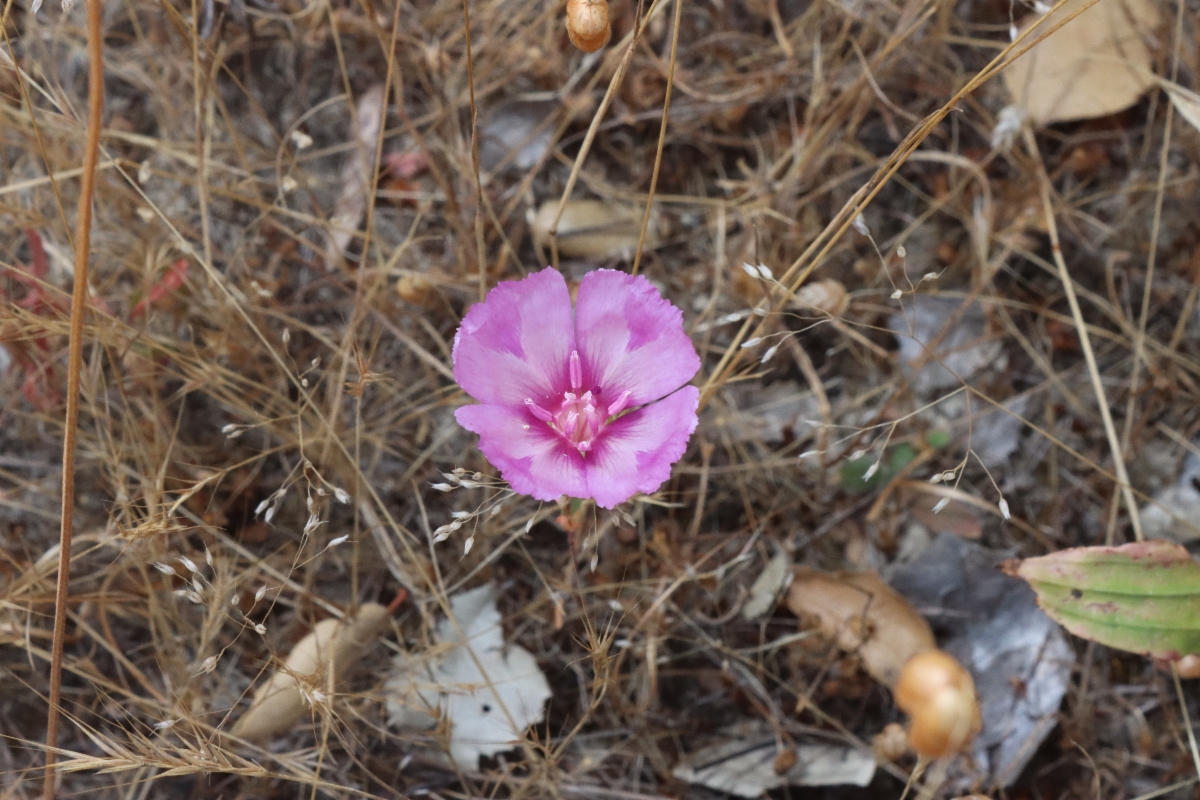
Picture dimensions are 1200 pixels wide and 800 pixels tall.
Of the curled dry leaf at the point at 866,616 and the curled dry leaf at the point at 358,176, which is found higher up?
the curled dry leaf at the point at 358,176

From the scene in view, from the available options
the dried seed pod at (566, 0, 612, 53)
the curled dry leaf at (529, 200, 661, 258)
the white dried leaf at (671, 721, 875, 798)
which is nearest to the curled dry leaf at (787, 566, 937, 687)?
the white dried leaf at (671, 721, 875, 798)

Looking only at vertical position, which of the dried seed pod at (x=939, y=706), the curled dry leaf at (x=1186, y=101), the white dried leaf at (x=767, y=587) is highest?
the curled dry leaf at (x=1186, y=101)

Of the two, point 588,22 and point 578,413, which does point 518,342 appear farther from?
point 588,22

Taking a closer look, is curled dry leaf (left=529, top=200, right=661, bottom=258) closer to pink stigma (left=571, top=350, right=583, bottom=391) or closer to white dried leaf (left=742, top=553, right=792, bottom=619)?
pink stigma (left=571, top=350, right=583, bottom=391)

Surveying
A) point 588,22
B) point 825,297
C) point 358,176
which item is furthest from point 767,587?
point 358,176

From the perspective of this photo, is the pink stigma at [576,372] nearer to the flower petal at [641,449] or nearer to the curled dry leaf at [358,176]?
the flower petal at [641,449]

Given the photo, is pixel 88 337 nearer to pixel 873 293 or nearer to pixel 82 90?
pixel 82 90

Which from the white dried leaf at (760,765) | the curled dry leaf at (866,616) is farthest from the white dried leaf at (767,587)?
the white dried leaf at (760,765)

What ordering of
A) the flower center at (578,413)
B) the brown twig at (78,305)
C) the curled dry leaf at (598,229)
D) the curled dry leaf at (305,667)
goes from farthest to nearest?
the curled dry leaf at (598,229)
the curled dry leaf at (305,667)
the flower center at (578,413)
the brown twig at (78,305)

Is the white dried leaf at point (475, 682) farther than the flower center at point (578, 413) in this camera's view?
Yes
